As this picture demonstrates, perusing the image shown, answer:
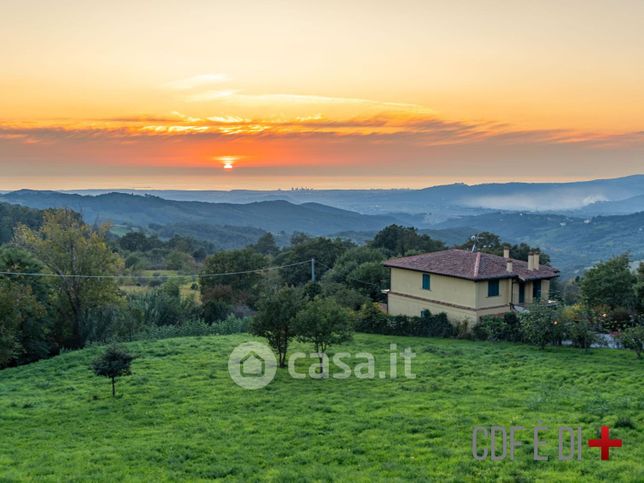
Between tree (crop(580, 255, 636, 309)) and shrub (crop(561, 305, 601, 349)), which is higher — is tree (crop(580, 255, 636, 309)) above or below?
above

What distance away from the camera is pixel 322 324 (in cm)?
1994

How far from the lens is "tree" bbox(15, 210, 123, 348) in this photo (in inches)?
1319

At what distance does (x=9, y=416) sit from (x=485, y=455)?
12801mm

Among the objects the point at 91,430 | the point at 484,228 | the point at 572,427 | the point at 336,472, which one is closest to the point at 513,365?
the point at 572,427

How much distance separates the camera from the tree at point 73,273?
33.5 metres

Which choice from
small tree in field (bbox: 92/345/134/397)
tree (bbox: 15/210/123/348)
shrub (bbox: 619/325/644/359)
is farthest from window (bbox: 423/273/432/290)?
small tree in field (bbox: 92/345/134/397)

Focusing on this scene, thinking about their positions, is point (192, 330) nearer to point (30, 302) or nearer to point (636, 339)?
point (30, 302)

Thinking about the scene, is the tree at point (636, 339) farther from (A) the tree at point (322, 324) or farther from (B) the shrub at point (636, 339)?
(A) the tree at point (322, 324)

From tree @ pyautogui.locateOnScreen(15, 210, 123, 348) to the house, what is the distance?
1954cm

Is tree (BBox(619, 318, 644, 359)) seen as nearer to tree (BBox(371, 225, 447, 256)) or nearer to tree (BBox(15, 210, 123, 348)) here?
tree (BBox(15, 210, 123, 348))

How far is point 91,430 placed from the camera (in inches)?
545

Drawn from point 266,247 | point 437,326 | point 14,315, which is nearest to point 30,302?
point 14,315

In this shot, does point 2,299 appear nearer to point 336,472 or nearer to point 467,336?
point 336,472

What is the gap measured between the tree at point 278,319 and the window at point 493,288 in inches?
625
